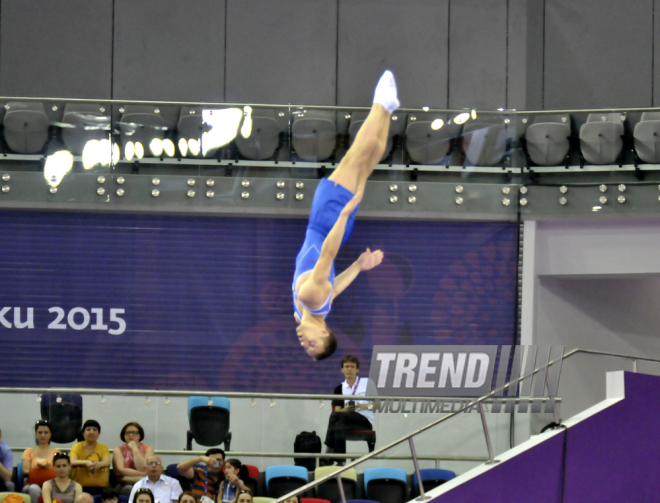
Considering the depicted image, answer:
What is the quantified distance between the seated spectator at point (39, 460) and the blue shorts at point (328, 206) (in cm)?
244

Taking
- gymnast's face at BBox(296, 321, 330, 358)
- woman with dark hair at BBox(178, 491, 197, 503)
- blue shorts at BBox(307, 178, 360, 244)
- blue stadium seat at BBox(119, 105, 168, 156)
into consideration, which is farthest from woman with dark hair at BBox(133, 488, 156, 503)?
blue stadium seat at BBox(119, 105, 168, 156)

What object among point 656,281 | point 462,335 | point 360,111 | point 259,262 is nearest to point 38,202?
point 259,262

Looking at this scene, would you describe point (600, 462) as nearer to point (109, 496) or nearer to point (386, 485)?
point (386, 485)

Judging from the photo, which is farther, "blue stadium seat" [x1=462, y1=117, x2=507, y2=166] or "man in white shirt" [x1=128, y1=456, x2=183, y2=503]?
"blue stadium seat" [x1=462, y1=117, x2=507, y2=166]

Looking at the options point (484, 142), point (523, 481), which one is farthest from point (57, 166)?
point (523, 481)

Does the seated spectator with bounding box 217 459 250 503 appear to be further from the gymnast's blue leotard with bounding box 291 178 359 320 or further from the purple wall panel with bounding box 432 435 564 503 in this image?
the gymnast's blue leotard with bounding box 291 178 359 320

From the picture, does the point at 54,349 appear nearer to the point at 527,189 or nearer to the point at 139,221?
the point at 139,221

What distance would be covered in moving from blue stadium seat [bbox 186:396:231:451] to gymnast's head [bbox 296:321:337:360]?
904 millimetres

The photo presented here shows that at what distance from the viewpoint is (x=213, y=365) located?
6945 mm

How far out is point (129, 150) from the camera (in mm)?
6926

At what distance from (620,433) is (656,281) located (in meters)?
3.14

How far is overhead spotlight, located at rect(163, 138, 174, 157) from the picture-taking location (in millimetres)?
6957

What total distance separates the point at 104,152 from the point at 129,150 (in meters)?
0.21
